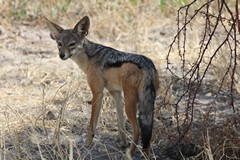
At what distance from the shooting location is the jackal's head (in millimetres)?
5844

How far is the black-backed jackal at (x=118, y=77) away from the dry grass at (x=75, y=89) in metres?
0.19

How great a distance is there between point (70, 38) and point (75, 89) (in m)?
1.46

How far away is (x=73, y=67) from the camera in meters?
8.54

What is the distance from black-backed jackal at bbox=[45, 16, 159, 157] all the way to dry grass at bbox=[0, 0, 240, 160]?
19 centimetres

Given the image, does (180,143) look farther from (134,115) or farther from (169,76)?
(169,76)

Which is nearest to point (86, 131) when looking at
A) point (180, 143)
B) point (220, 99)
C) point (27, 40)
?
point (180, 143)

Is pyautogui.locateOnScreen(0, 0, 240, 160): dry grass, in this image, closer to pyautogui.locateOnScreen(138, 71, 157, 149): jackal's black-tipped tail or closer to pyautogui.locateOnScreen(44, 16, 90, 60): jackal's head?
pyautogui.locateOnScreen(138, 71, 157, 149): jackal's black-tipped tail

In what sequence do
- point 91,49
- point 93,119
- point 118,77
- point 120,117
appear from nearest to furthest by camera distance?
point 118,77
point 93,119
point 120,117
point 91,49

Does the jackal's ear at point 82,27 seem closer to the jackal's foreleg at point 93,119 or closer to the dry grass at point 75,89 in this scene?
the dry grass at point 75,89

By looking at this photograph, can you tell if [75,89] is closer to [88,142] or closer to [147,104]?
[88,142]

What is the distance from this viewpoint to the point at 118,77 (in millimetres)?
5348

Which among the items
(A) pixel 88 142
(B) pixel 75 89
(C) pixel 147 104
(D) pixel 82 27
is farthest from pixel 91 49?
(B) pixel 75 89

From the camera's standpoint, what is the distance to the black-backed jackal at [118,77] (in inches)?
202

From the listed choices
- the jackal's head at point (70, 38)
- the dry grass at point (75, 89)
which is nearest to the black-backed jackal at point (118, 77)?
the jackal's head at point (70, 38)
